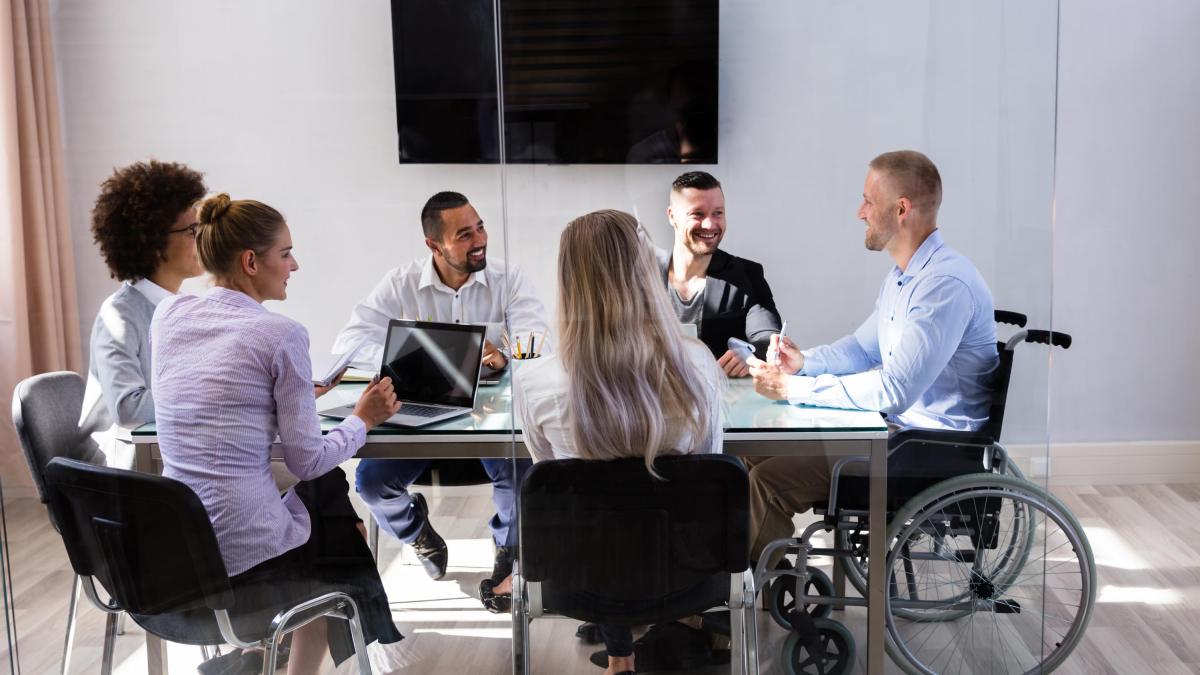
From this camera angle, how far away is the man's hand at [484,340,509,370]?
6.70ft

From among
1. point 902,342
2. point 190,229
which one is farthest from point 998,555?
point 190,229

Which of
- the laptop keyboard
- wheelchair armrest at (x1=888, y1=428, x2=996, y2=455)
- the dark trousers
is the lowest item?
the dark trousers

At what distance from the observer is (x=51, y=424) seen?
82.4 inches

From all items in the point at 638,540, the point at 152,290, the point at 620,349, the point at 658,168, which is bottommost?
the point at 638,540

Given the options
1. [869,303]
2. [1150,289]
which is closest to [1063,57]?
[1150,289]

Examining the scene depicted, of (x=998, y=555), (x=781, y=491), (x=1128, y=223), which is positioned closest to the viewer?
(x=781, y=491)

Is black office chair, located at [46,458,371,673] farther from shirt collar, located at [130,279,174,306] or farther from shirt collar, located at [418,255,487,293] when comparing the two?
shirt collar, located at [418,255,487,293]

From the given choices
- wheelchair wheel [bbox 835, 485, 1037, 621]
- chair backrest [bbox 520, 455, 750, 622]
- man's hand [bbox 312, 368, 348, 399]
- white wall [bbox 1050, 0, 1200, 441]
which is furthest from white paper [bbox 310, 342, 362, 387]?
white wall [bbox 1050, 0, 1200, 441]

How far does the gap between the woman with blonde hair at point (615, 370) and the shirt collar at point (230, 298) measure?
527mm

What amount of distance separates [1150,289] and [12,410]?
3634 mm

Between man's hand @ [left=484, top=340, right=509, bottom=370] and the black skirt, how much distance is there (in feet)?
1.30

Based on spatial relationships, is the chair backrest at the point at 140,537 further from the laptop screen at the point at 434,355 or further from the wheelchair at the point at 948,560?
the wheelchair at the point at 948,560

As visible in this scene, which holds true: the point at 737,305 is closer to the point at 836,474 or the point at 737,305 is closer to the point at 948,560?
the point at 836,474

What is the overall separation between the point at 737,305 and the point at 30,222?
150 cm
